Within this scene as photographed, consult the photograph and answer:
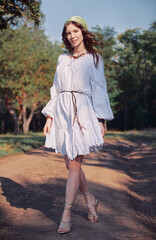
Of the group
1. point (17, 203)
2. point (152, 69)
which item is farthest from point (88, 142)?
point (152, 69)

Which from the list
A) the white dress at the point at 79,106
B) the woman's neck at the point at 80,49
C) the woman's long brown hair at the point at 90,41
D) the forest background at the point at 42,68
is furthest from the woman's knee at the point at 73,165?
the forest background at the point at 42,68

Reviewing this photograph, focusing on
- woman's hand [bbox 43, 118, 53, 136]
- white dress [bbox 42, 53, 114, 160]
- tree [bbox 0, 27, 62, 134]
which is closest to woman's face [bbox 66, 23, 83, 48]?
white dress [bbox 42, 53, 114, 160]

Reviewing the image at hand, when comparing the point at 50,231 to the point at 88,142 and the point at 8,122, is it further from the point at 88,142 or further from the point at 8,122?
the point at 8,122

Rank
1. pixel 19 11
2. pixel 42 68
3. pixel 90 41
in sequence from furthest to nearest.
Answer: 1. pixel 42 68
2. pixel 19 11
3. pixel 90 41

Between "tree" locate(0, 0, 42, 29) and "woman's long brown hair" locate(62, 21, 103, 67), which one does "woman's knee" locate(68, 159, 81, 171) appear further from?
"tree" locate(0, 0, 42, 29)

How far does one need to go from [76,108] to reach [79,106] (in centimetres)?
4

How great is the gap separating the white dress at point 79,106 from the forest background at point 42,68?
6839mm

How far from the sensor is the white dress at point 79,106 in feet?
10.2

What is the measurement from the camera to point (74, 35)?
328 centimetres

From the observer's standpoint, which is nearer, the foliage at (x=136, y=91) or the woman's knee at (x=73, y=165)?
the woman's knee at (x=73, y=165)

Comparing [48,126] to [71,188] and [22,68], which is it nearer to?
[71,188]

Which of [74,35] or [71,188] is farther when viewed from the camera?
[74,35]

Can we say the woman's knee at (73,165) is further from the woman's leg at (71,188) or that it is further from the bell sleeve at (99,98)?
the bell sleeve at (99,98)

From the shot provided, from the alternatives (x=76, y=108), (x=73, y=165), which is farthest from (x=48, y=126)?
(x=73, y=165)
